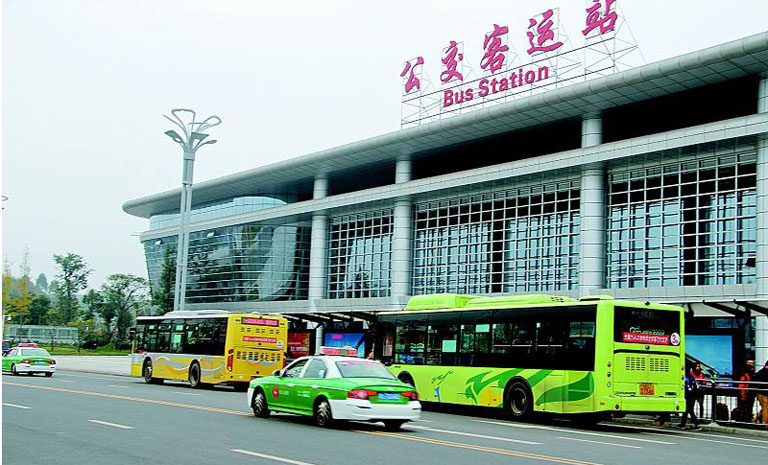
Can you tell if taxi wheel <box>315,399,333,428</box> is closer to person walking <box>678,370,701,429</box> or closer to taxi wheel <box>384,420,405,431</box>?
taxi wheel <box>384,420,405,431</box>

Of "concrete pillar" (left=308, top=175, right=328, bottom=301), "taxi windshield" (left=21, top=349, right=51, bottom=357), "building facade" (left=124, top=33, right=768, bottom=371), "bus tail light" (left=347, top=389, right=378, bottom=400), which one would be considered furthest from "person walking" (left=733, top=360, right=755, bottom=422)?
"concrete pillar" (left=308, top=175, right=328, bottom=301)

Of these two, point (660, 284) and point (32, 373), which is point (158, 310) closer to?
point (32, 373)

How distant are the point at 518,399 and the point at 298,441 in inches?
362

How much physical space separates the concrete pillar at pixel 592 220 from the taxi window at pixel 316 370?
84.0 feet

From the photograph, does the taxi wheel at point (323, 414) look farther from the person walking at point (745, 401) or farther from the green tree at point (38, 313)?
the green tree at point (38, 313)

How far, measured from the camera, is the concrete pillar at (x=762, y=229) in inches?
1351

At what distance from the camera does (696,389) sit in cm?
2264

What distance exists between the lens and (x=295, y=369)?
18.0m

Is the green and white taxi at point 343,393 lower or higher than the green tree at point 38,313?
lower

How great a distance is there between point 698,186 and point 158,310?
4928cm

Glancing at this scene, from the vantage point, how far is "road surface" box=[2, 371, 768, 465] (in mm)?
12023

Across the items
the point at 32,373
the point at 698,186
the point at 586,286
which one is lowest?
the point at 32,373

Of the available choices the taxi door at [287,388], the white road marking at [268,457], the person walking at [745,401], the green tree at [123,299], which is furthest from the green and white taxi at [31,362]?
the green tree at [123,299]

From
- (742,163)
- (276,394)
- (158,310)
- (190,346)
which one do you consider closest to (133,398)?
(276,394)
